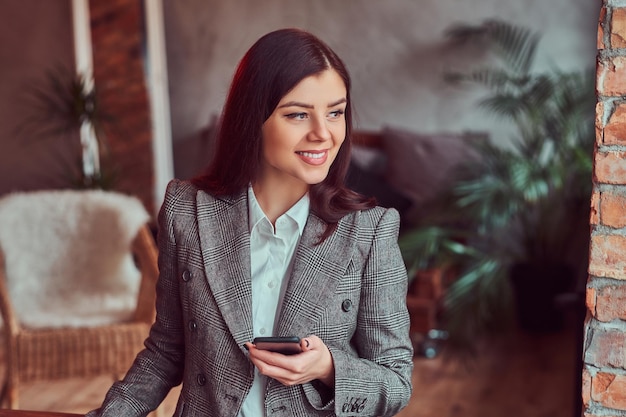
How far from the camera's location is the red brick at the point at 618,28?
1.28 meters

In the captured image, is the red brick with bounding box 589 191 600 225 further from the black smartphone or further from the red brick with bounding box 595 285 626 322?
the black smartphone

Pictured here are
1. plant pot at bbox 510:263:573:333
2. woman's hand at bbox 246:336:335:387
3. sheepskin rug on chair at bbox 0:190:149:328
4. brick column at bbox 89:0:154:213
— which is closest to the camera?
woman's hand at bbox 246:336:335:387

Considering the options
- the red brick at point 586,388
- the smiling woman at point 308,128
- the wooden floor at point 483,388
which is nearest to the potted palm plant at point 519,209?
the wooden floor at point 483,388

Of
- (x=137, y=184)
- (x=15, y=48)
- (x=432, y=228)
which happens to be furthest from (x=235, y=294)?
(x=15, y=48)

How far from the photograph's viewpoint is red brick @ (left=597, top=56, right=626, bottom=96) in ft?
4.22

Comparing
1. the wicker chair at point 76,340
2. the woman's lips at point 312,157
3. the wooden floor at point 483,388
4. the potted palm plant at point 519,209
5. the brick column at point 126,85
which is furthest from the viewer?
the brick column at point 126,85

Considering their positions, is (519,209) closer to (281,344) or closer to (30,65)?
(281,344)

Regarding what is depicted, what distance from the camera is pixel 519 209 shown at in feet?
12.9

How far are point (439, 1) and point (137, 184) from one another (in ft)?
7.62

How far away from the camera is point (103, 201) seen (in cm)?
314

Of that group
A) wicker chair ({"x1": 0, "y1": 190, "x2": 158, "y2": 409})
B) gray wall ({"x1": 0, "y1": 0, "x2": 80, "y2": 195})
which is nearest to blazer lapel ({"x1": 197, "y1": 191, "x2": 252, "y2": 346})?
wicker chair ({"x1": 0, "y1": 190, "x2": 158, "y2": 409})

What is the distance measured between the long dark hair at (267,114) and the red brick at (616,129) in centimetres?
40

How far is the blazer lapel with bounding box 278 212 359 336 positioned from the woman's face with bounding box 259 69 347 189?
4.1 inches

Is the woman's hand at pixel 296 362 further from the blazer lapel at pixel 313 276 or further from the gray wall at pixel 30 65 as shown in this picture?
the gray wall at pixel 30 65
